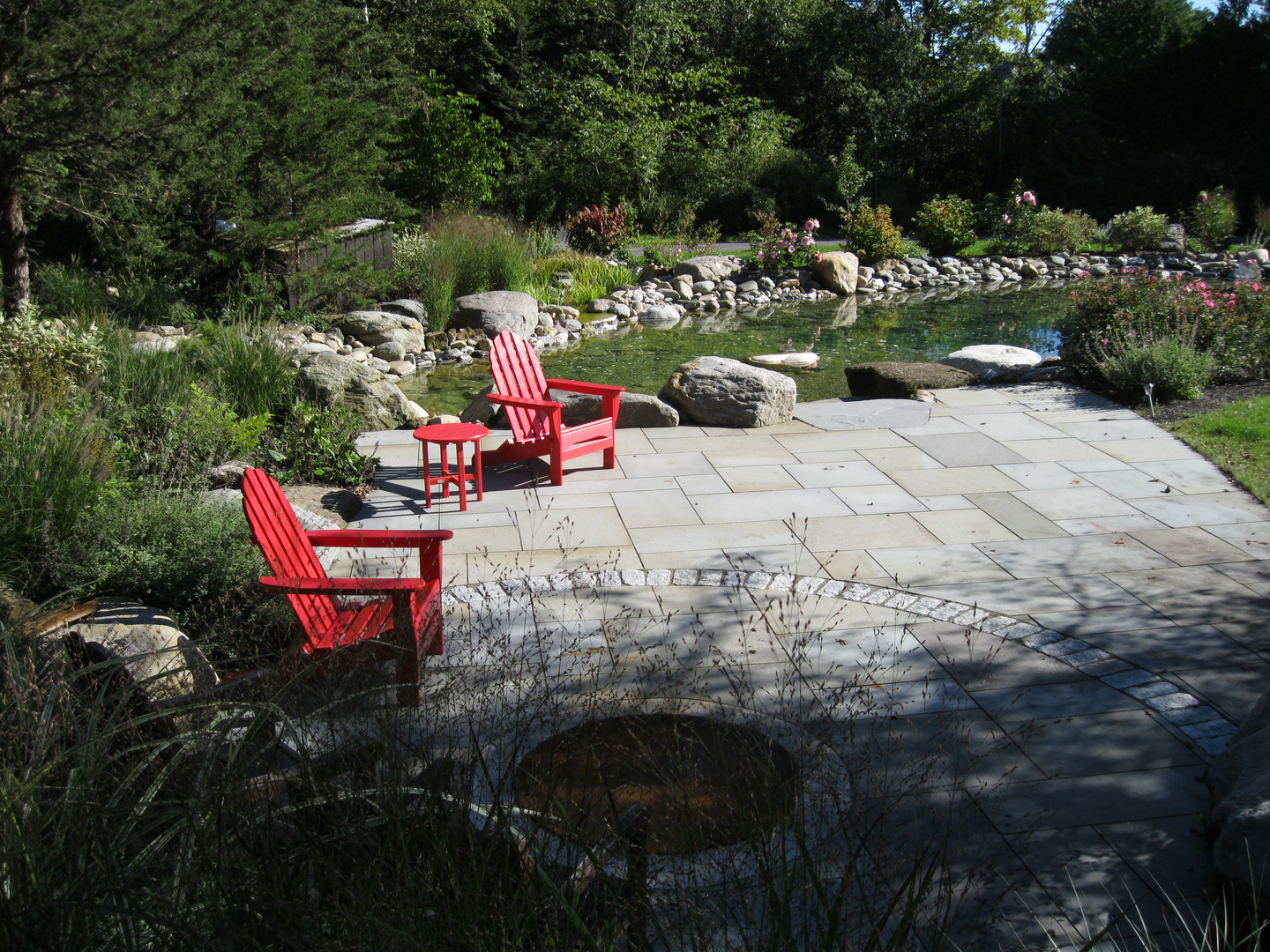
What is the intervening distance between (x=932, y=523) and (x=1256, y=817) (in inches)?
103

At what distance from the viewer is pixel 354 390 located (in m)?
6.39

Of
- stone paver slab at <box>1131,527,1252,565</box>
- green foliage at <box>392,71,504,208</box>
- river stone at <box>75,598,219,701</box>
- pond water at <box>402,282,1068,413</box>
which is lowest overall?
pond water at <box>402,282,1068,413</box>

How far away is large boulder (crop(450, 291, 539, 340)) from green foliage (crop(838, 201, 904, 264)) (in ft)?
23.8

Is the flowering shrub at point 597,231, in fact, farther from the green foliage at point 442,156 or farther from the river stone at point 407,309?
the river stone at point 407,309

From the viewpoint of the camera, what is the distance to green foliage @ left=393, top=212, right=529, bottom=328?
34.3ft

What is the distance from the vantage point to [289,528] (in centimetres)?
327

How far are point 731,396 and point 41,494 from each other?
13.3 ft

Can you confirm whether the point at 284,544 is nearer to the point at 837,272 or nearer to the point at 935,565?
the point at 935,565

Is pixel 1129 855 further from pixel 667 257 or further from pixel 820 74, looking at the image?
pixel 820 74

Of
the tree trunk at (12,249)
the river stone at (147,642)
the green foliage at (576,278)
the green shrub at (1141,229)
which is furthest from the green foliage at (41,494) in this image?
the green shrub at (1141,229)

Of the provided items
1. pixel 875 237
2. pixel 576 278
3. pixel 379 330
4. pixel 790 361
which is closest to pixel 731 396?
pixel 790 361

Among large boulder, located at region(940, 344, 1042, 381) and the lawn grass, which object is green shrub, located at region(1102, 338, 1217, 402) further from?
large boulder, located at region(940, 344, 1042, 381)

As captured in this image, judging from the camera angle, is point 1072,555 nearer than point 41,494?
No

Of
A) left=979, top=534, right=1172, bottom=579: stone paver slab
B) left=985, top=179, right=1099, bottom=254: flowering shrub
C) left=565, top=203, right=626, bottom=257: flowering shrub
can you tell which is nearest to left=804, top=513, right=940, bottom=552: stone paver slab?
left=979, top=534, right=1172, bottom=579: stone paver slab
